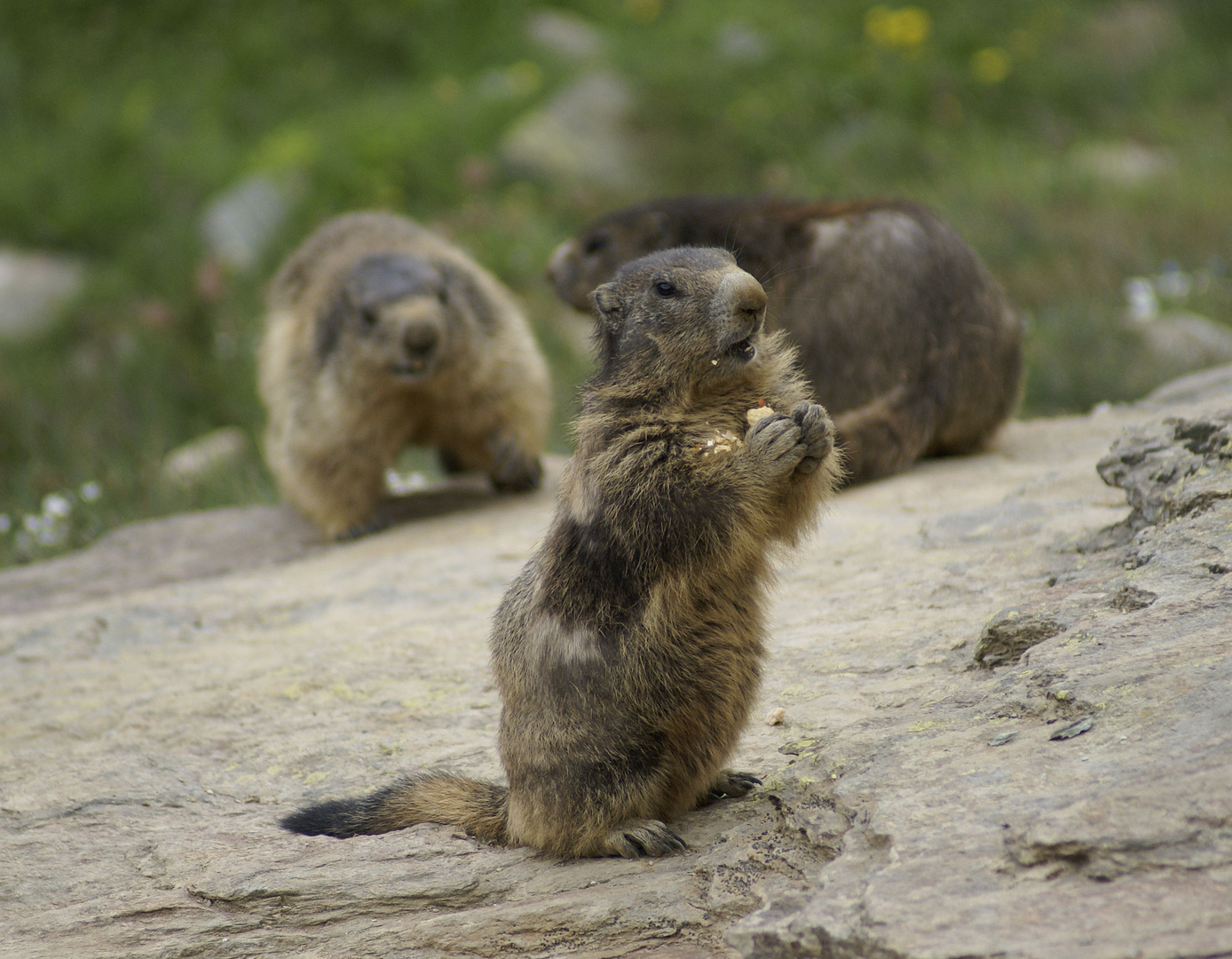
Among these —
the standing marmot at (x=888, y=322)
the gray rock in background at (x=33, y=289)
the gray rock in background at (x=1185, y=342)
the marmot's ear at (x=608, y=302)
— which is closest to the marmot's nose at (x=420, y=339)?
the standing marmot at (x=888, y=322)

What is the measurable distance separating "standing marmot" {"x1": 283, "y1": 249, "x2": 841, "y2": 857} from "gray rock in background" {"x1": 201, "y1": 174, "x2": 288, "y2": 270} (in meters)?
10.5

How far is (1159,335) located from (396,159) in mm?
8538

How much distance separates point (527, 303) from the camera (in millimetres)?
12859

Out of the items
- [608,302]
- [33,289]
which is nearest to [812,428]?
[608,302]

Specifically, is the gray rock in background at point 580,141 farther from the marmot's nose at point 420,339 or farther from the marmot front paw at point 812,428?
the marmot front paw at point 812,428

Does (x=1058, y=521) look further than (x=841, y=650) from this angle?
Yes

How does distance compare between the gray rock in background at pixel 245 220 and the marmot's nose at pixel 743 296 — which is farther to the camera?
the gray rock in background at pixel 245 220

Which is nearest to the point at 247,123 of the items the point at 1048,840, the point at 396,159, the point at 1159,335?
the point at 396,159

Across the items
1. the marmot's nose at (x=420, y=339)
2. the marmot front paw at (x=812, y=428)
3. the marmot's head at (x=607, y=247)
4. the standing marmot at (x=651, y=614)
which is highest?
the marmot's head at (x=607, y=247)

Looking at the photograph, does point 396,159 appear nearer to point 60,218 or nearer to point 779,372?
point 60,218

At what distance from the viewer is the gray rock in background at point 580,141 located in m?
14.1

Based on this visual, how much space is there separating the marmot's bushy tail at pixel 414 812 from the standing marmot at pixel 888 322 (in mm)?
3475

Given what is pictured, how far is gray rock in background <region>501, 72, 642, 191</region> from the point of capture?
1409cm

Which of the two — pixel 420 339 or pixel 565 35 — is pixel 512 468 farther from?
pixel 565 35
